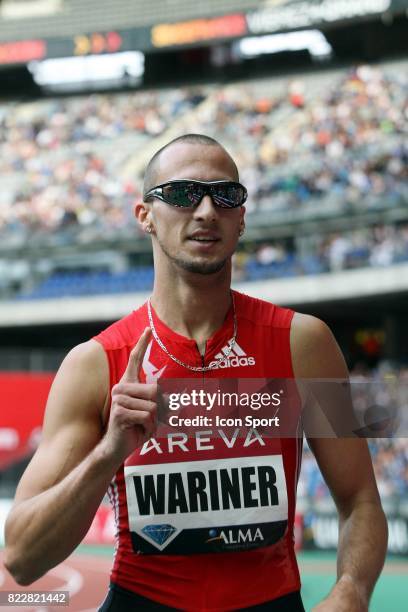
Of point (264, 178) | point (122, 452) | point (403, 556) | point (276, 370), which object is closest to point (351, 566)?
point (276, 370)

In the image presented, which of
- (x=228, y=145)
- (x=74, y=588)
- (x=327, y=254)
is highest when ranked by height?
(x=228, y=145)

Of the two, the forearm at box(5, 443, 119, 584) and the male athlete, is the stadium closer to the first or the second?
the male athlete

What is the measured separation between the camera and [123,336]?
9.01 feet

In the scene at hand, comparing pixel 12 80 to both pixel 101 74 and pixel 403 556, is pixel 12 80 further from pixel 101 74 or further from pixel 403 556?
pixel 403 556

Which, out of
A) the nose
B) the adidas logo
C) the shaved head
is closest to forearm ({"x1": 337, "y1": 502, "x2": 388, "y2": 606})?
the adidas logo

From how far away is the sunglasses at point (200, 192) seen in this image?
263 centimetres

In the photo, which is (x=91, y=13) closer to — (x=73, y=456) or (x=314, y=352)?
(x=314, y=352)

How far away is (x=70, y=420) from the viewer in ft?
8.52

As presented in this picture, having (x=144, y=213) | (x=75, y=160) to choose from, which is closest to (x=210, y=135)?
(x=75, y=160)

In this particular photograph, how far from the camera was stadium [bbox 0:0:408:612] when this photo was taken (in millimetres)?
21125

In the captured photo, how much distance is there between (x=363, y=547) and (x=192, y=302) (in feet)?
2.78

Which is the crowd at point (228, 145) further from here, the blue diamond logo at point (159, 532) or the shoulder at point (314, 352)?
the blue diamond logo at point (159, 532)

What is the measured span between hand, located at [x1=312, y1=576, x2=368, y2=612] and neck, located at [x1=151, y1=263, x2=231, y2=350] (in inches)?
30.4

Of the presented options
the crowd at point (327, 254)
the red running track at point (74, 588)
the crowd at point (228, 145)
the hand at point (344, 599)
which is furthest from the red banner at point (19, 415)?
the hand at point (344, 599)
